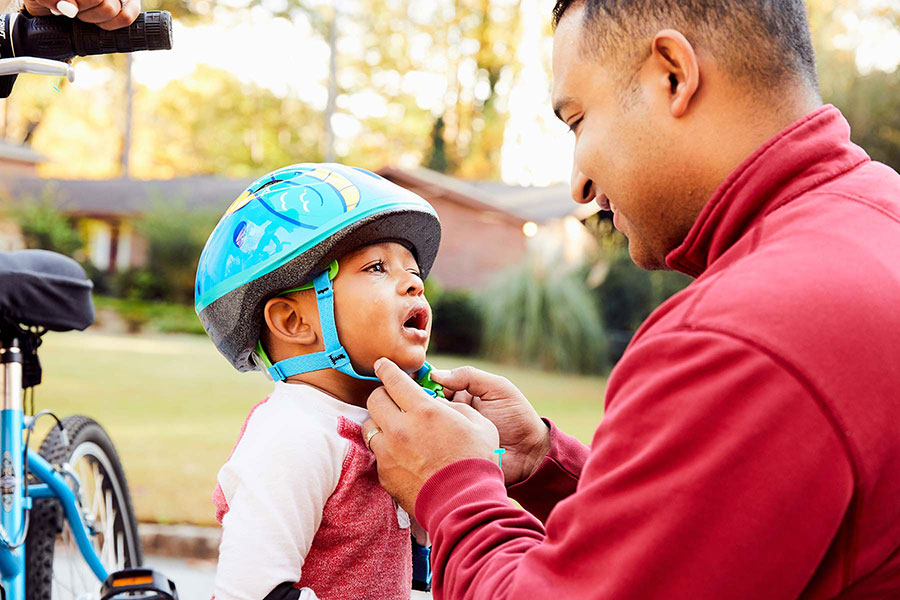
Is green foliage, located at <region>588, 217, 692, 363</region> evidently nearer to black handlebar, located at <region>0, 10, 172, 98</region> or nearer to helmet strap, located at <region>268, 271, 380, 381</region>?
helmet strap, located at <region>268, 271, 380, 381</region>

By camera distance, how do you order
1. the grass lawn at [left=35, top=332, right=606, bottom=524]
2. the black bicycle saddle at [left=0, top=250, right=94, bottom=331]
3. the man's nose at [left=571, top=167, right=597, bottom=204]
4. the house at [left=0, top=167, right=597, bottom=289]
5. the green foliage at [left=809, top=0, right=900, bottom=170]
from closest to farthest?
the man's nose at [left=571, top=167, right=597, bottom=204] → the black bicycle saddle at [left=0, top=250, right=94, bottom=331] → the grass lawn at [left=35, top=332, right=606, bottom=524] → the green foliage at [left=809, top=0, right=900, bottom=170] → the house at [left=0, top=167, right=597, bottom=289]

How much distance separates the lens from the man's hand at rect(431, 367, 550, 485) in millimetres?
2383

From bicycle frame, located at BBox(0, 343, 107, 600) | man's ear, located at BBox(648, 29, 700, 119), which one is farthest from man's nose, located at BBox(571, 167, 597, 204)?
bicycle frame, located at BBox(0, 343, 107, 600)

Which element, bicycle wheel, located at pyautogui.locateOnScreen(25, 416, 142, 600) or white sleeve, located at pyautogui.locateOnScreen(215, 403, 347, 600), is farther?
bicycle wheel, located at pyautogui.locateOnScreen(25, 416, 142, 600)

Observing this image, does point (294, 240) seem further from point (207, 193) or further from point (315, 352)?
point (207, 193)

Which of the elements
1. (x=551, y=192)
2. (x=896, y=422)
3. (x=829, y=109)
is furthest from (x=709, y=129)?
(x=551, y=192)

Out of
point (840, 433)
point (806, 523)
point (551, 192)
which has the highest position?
point (840, 433)

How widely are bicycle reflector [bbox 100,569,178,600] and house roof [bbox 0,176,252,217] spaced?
28583 millimetres

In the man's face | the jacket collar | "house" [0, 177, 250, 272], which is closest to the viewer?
the jacket collar

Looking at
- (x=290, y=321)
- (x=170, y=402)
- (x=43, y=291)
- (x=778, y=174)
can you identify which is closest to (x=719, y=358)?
(x=778, y=174)

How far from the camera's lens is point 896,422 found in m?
1.26

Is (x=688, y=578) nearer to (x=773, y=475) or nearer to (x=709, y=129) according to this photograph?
(x=773, y=475)

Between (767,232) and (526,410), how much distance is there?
1.07m

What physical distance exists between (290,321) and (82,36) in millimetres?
826
